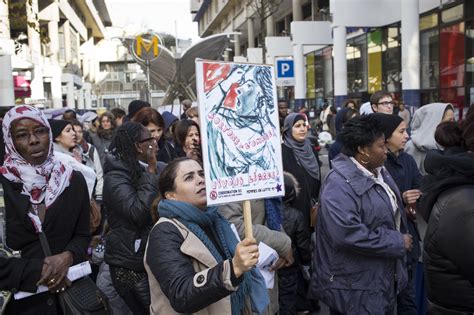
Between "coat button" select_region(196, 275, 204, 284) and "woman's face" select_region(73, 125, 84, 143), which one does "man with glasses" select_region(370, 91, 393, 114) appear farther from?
"coat button" select_region(196, 275, 204, 284)

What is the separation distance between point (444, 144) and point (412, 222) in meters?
0.71

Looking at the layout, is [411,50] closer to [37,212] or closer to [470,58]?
[470,58]

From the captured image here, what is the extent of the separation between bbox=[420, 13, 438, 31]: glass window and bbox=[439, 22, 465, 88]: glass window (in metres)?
0.51

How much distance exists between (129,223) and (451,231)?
199 cm

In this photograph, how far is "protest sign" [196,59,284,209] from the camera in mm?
2449

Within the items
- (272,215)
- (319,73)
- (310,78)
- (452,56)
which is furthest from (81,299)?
(310,78)

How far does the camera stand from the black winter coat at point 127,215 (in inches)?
137

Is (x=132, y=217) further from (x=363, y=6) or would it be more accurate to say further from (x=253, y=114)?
(x=363, y=6)

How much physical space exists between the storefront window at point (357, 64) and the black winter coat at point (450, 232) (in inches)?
854

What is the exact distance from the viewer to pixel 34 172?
2.97 m

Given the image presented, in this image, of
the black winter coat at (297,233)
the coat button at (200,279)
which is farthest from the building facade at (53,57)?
the coat button at (200,279)

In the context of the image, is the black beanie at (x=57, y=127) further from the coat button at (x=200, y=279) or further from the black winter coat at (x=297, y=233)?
the coat button at (x=200, y=279)

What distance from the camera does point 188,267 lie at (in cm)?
249

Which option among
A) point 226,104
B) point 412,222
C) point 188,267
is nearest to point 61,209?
point 188,267
